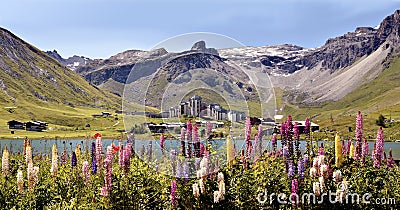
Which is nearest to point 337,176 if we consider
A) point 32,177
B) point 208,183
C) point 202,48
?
point 208,183

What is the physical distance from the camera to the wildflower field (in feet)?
33.3

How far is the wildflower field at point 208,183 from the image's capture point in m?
10.2

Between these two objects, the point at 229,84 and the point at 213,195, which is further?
the point at 229,84

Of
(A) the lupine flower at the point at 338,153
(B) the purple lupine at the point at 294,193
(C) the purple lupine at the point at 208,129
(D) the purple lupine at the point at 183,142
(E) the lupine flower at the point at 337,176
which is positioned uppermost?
(C) the purple lupine at the point at 208,129

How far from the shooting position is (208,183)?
407 inches

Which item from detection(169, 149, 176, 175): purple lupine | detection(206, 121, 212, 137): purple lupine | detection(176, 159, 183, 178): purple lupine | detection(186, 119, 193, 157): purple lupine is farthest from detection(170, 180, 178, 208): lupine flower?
detection(206, 121, 212, 137): purple lupine

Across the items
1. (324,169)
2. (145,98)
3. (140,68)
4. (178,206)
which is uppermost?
(140,68)

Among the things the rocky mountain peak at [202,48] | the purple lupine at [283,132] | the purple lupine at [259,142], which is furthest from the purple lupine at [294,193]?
the rocky mountain peak at [202,48]

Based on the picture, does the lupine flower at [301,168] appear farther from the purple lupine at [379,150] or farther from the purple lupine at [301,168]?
the purple lupine at [379,150]

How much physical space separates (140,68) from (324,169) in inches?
212

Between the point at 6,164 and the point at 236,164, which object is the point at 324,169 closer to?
the point at 236,164

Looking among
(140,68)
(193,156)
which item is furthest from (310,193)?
(140,68)

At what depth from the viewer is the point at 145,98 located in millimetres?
10734

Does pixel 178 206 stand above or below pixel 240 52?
below
